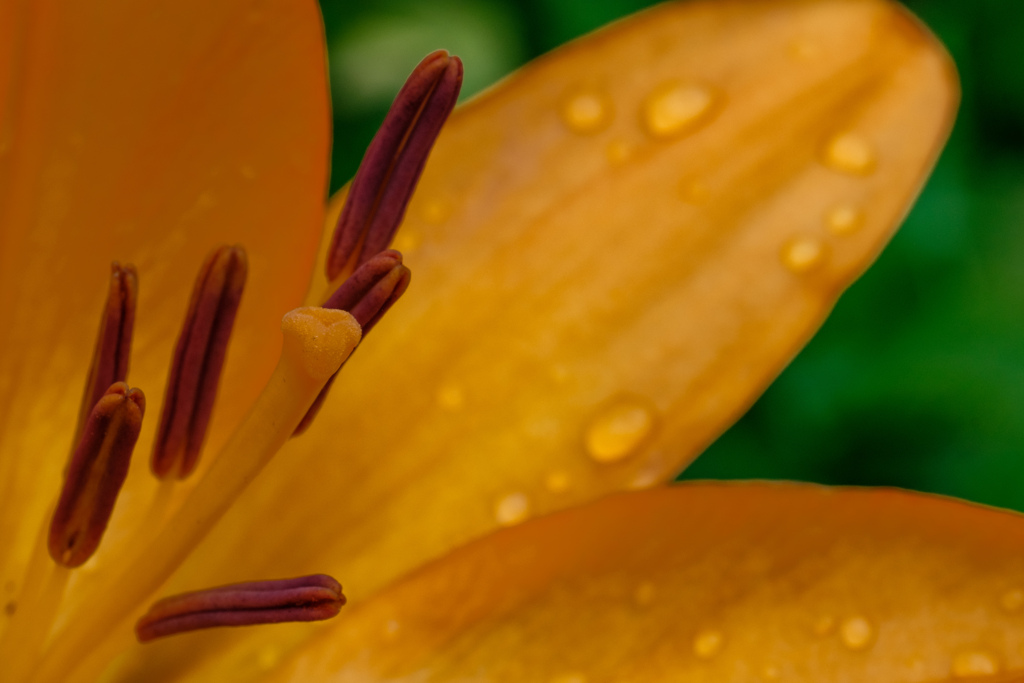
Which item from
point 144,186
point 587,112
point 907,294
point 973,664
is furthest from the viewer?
point 907,294

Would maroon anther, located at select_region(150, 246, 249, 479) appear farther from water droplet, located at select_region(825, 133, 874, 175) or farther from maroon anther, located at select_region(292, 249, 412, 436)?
water droplet, located at select_region(825, 133, 874, 175)

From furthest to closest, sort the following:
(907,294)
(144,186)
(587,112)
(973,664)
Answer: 1. (907,294)
2. (587,112)
3. (144,186)
4. (973,664)

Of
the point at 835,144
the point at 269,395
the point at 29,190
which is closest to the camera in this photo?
the point at 269,395

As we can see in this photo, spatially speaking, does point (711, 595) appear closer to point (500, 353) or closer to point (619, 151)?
→ point (500, 353)

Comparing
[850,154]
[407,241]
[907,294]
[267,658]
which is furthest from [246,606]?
[907,294]

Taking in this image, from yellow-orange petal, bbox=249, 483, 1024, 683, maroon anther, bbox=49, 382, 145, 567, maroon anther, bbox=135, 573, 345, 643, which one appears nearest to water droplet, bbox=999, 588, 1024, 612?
yellow-orange petal, bbox=249, 483, 1024, 683

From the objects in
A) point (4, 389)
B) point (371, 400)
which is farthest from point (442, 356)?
point (4, 389)

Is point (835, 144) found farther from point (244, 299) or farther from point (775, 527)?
point (244, 299)
